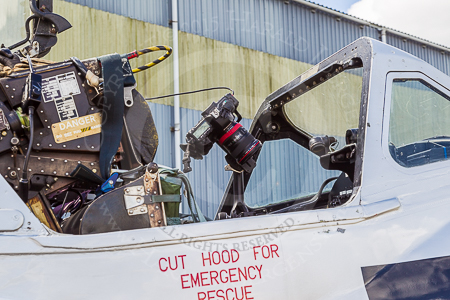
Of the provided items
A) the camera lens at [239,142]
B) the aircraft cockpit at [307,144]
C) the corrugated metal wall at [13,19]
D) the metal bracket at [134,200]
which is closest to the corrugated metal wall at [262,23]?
the corrugated metal wall at [13,19]

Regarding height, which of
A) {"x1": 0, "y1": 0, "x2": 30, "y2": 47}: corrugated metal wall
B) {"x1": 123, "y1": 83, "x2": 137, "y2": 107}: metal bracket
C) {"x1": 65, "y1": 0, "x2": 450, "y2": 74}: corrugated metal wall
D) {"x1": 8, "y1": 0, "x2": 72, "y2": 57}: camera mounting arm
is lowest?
{"x1": 123, "y1": 83, "x2": 137, "y2": 107}: metal bracket

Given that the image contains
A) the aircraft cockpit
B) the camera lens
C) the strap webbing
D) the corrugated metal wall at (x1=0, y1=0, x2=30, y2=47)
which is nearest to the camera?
the strap webbing

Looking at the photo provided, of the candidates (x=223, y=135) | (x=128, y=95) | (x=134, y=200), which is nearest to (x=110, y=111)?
(x=128, y=95)

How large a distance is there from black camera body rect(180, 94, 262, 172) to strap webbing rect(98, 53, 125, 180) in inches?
16.7

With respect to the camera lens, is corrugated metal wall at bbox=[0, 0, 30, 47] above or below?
above

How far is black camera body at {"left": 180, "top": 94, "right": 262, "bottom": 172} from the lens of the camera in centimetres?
261

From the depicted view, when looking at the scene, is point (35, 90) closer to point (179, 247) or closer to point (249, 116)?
point (179, 247)

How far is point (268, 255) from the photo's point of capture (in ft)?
6.56

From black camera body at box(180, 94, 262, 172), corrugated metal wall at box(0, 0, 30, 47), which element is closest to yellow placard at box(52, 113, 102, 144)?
black camera body at box(180, 94, 262, 172)

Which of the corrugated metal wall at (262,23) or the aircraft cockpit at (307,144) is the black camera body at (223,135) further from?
the corrugated metal wall at (262,23)

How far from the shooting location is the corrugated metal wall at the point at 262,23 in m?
8.88

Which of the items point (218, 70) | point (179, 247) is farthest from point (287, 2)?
point (179, 247)

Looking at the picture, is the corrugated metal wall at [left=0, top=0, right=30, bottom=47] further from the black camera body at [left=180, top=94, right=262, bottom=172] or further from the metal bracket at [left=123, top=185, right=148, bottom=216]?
the metal bracket at [left=123, top=185, right=148, bottom=216]

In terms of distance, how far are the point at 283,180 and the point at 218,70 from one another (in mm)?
6234
